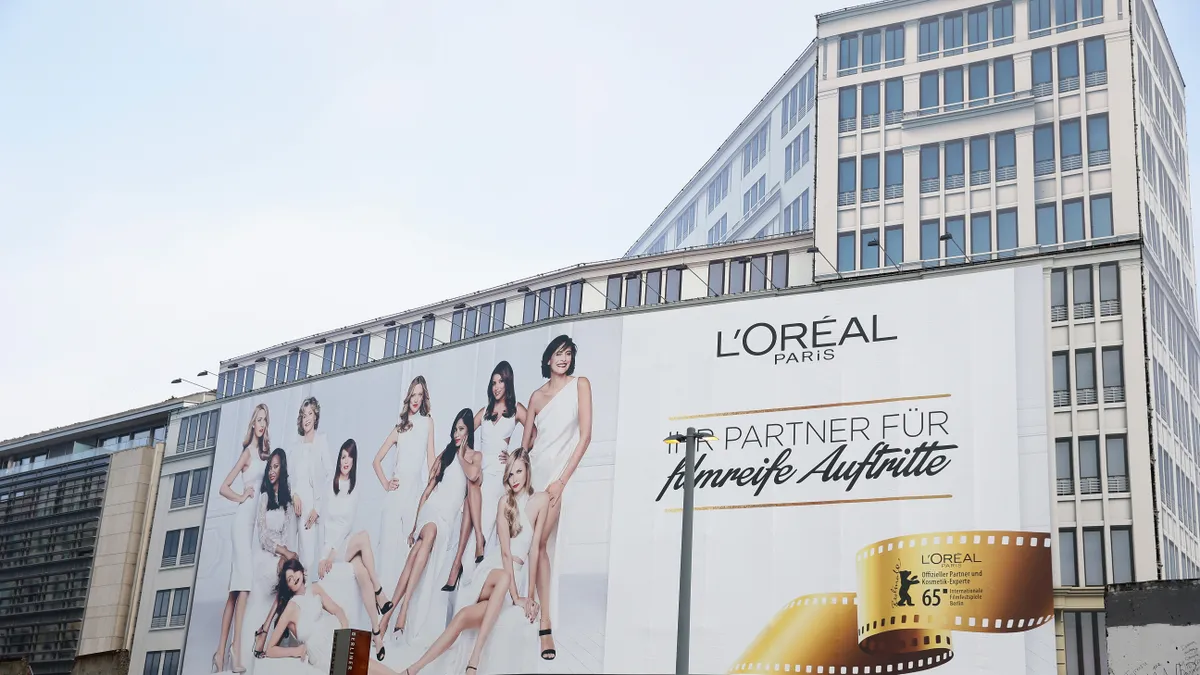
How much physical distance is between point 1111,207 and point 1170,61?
15513 mm

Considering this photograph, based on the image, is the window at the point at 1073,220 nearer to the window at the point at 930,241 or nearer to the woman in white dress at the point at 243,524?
the window at the point at 930,241

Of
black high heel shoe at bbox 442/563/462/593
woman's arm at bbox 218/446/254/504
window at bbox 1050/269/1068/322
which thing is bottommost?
black high heel shoe at bbox 442/563/462/593

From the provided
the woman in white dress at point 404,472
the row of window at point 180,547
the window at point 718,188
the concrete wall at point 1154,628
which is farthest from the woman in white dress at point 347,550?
the concrete wall at point 1154,628

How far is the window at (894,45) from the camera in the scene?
64500mm

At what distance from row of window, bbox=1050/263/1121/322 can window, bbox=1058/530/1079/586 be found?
8922mm

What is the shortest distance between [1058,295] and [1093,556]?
35.7ft

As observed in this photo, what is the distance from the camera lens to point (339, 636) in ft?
107

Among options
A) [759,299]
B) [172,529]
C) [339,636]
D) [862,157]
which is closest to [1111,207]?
[862,157]

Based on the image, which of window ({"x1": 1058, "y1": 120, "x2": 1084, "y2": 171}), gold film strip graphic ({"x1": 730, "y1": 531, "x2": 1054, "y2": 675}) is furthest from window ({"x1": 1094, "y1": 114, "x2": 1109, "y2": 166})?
gold film strip graphic ({"x1": 730, "y1": 531, "x2": 1054, "y2": 675})

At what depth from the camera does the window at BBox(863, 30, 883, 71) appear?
2562 inches

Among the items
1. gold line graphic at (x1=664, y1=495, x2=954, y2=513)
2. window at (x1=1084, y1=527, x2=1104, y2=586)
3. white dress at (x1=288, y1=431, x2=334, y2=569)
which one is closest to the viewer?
window at (x1=1084, y1=527, x2=1104, y2=586)

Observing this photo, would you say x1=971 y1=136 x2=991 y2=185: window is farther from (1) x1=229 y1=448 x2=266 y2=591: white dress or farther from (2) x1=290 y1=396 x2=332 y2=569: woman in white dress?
(1) x1=229 y1=448 x2=266 y2=591: white dress

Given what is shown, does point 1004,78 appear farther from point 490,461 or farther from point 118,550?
point 118,550

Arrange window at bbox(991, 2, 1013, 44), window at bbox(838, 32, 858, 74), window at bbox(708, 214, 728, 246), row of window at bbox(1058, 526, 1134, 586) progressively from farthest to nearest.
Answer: window at bbox(708, 214, 728, 246)
window at bbox(838, 32, 858, 74)
window at bbox(991, 2, 1013, 44)
row of window at bbox(1058, 526, 1134, 586)
